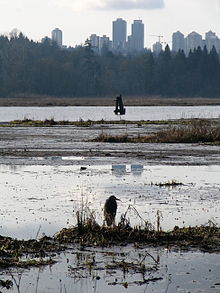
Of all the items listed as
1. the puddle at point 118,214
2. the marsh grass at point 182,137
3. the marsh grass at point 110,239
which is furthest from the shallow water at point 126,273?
the marsh grass at point 182,137

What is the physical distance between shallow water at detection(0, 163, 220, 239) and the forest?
120256mm

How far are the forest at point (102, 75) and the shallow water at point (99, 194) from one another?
120 m

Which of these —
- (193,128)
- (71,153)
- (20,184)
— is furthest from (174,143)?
(20,184)

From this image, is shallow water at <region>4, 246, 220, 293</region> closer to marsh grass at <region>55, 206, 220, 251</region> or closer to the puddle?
the puddle

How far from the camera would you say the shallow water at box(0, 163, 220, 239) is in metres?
13.5

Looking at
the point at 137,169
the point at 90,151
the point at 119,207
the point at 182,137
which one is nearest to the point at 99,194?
the point at 119,207

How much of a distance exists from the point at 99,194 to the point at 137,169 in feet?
21.1

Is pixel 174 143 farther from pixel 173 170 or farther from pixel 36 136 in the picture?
pixel 173 170

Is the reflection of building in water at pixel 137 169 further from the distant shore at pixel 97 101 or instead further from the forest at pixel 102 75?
the forest at pixel 102 75

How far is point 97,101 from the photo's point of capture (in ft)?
420

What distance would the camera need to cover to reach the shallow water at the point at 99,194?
13500 millimetres

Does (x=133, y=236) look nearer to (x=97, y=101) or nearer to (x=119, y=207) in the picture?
(x=119, y=207)

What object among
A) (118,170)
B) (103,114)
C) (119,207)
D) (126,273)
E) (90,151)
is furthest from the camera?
(103,114)

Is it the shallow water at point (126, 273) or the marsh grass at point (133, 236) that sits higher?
the marsh grass at point (133, 236)
